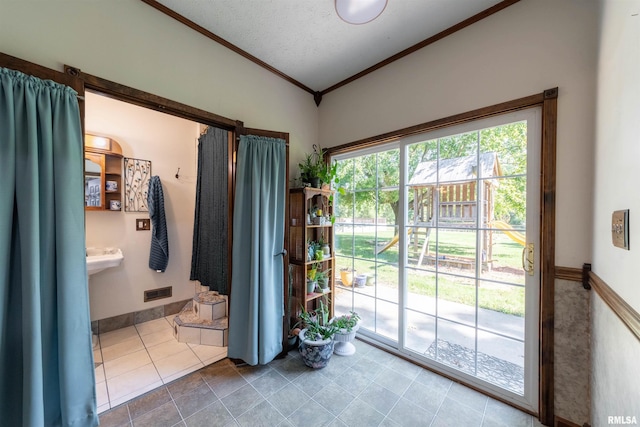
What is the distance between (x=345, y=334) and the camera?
2.10 metres

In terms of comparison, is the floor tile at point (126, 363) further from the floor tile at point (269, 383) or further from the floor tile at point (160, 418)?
the floor tile at point (269, 383)

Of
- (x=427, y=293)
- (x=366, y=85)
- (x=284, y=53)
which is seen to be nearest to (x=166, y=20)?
(x=284, y=53)

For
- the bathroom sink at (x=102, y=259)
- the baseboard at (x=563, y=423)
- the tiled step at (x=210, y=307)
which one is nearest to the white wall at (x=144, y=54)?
the bathroom sink at (x=102, y=259)

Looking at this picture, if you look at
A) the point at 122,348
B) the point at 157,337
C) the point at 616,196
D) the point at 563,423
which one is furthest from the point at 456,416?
the point at 122,348

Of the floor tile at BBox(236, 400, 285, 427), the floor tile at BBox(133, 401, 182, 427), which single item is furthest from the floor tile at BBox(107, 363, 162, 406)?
the floor tile at BBox(236, 400, 285, 427)

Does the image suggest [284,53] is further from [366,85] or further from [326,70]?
[366,85]

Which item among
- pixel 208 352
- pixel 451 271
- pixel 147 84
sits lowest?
pixel 208 352

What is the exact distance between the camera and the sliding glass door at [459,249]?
60.1 inches

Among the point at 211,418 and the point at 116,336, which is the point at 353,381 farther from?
the point at 116,336

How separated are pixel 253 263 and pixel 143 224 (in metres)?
1.76

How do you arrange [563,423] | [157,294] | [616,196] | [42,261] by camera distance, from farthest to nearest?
[157,294], [563,423], [42,261], [616,196]

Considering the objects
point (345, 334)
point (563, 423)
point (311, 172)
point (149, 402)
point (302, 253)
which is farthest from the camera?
point (311, 172)

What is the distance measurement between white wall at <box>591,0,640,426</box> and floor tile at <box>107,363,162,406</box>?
255 cm

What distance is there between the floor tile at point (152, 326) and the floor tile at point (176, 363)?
0.63 meters
